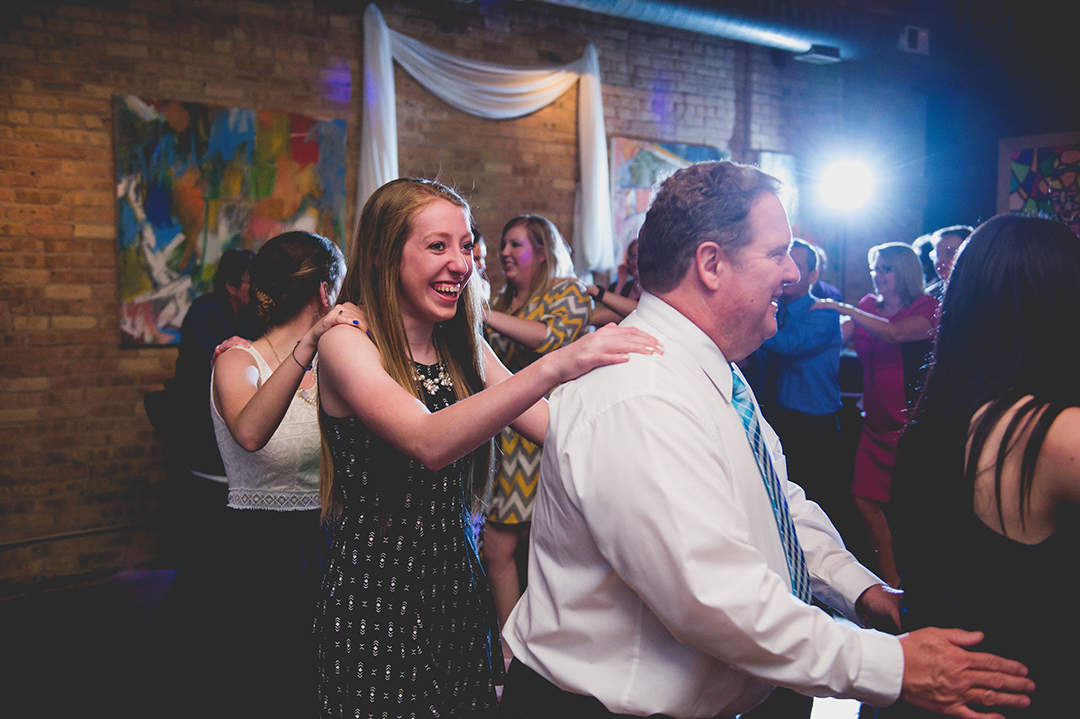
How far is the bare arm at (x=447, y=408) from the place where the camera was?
3.54 feet

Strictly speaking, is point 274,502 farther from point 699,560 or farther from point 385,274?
point 699,560

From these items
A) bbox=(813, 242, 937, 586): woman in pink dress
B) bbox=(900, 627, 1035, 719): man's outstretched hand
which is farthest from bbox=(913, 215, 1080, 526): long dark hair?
bbox=(813, 242, 937, 586): woman in pink dress

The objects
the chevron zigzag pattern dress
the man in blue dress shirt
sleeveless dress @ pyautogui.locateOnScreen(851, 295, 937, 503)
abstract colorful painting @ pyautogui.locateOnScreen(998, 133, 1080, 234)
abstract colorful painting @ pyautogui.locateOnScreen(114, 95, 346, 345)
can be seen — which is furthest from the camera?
abstract colorful painting @ pyautogui.locateOnScreen(998, 133, 1080, 234)

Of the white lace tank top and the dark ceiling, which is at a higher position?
the dark ceiling

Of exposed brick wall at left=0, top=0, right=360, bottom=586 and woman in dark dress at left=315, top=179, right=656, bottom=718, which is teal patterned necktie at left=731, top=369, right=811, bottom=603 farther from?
exposed brick wall at left=0, top=0, right=360, bottom=586

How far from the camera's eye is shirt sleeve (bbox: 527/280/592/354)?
119 inches

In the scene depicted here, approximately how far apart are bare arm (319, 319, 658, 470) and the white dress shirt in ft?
0.12

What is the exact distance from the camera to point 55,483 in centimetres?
405

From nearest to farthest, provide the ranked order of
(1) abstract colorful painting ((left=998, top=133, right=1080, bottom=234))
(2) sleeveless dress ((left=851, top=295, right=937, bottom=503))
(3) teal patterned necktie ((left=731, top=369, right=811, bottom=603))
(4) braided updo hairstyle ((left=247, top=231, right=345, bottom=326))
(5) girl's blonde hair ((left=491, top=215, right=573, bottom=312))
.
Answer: (3) teal patterned necktie ((left=731, top=369, right=811, bottom=603)) → (4) braided updo hairstyle ((left=247, top=231, right=345, bottom=326)) → (5) girl's blonde hair ((left=491, top=215, right=573, bottom=312)) → (2) sleeveless dress ((left=851, top=295, right=937, bottom=503)) → (1) abstract colorful painting ((left=998, top=133, right=1080, bottom=234))

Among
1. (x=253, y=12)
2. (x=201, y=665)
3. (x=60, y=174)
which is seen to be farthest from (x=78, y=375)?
(x=201, y=665)

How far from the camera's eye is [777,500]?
1.18m

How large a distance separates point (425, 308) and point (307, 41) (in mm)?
3878

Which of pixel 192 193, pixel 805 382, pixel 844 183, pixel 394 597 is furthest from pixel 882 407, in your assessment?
pixel 844 183

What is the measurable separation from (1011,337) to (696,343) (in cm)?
49
